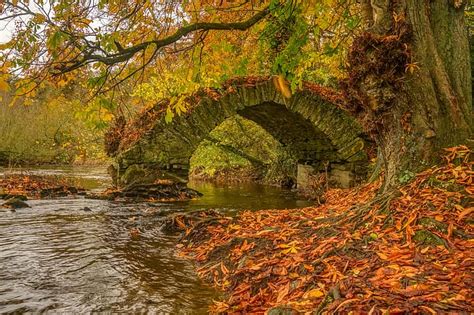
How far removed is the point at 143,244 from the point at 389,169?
3.72m

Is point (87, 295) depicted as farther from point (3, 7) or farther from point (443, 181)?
point (443, 181)

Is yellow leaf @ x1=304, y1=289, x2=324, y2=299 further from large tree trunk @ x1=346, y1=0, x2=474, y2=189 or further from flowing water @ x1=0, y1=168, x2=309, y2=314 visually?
large tree trunk @ x1=346, y1=0, x2=474, y2=189

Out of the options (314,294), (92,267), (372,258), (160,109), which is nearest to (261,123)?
(160,109)

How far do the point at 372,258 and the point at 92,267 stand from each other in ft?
10.8

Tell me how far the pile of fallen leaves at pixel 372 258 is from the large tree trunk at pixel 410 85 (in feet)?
0.76

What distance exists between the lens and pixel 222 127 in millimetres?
15727

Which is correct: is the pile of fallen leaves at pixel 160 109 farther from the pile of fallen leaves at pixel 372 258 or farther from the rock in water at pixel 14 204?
the pile of fallen leaves at pixel 372 258

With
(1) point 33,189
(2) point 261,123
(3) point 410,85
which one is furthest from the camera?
(2) point 261,123

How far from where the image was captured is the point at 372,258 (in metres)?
3.09

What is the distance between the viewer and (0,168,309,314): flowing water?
3662 mm

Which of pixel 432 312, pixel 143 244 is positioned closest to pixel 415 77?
pixel 432 312

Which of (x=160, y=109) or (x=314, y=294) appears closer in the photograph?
(x=314, y=294)

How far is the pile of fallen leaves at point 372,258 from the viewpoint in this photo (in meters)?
2.36

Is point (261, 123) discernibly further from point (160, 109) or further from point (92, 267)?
point (92, 267)
